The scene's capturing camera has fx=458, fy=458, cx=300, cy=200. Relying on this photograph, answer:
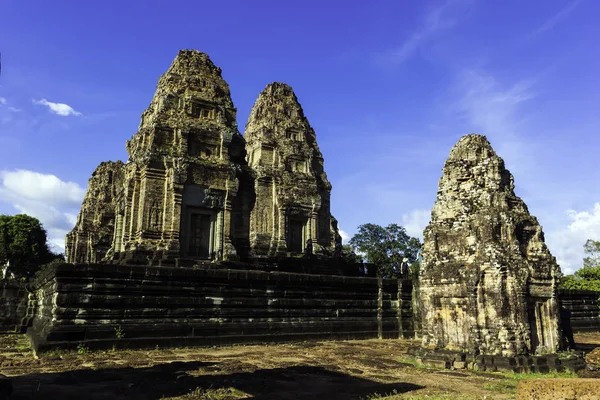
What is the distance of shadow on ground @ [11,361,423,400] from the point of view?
5656 millimetres

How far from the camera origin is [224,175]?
17906 mm

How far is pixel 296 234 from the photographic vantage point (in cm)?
2492

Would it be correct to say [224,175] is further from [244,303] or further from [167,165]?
[244,303]

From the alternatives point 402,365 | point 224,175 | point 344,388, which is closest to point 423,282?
point 402,365

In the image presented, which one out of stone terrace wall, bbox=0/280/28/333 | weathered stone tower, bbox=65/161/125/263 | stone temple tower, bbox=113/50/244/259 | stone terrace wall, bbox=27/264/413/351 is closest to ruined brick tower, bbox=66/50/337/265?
stone temple tower, bbox=113/50/244/259

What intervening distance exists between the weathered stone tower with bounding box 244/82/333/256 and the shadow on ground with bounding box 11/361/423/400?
13443mm

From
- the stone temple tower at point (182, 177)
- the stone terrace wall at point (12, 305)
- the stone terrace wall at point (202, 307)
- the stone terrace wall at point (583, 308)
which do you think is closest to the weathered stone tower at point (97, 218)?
the stone temple tower at point (182, 177)

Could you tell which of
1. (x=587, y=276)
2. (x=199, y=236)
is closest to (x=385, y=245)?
(x=587, y=276)

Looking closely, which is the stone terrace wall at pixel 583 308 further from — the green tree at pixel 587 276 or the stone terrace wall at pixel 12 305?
the stone terrace wall at pixel 12 305

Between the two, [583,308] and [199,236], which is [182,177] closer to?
[199,236]

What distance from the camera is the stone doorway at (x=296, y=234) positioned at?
24.5 metres

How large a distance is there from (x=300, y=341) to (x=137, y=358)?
5.19 metres

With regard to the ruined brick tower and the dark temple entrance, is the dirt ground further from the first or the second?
the dark temple entrance

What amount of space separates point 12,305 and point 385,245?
42.5 meters
